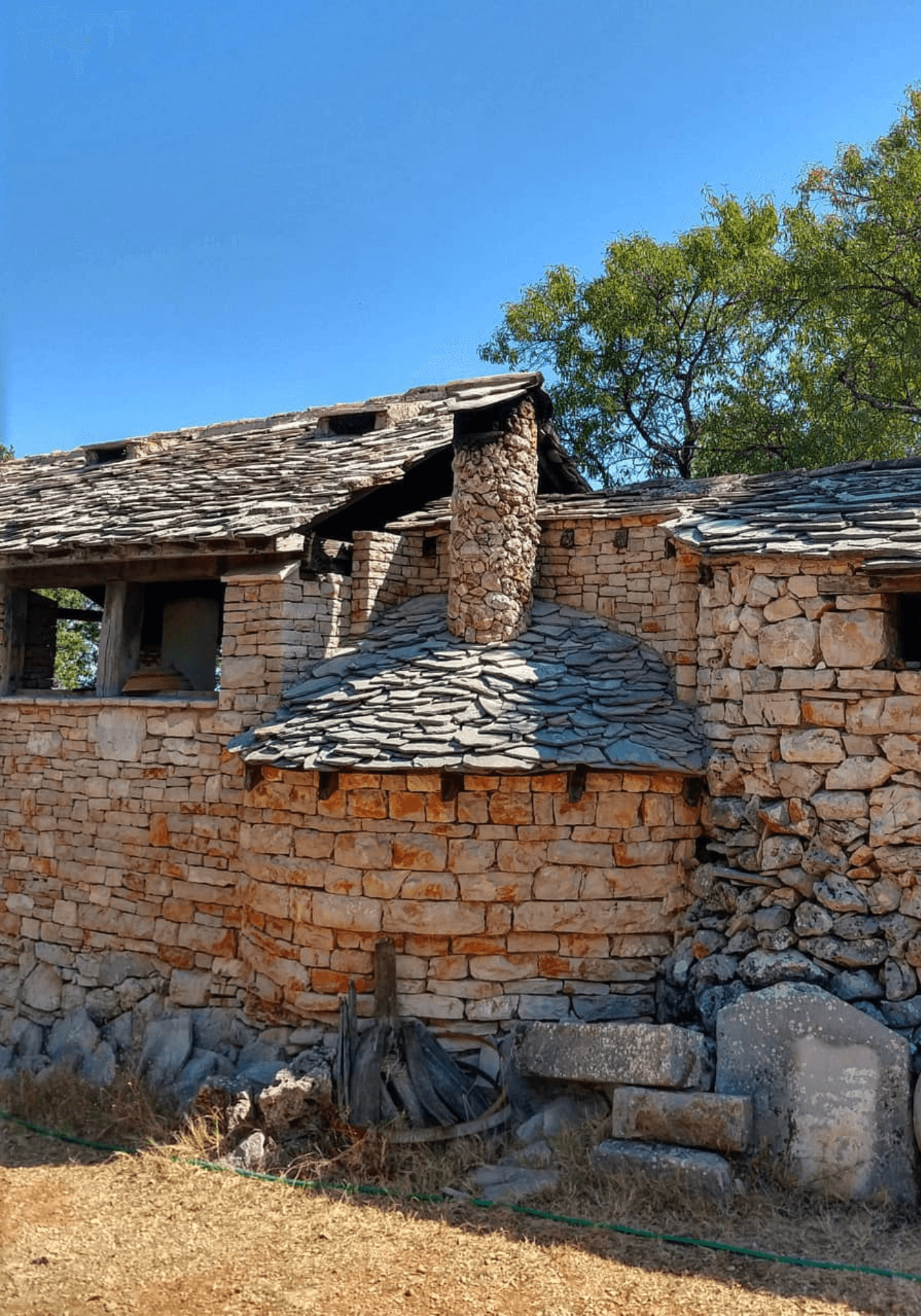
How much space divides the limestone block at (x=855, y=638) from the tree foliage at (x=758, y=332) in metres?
9.66

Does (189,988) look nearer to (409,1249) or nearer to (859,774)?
(409,1249)

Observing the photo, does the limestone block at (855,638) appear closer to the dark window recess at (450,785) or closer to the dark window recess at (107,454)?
the dark window recess at (450,785)

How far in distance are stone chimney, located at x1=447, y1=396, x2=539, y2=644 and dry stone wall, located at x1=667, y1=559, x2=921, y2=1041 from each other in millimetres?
1835

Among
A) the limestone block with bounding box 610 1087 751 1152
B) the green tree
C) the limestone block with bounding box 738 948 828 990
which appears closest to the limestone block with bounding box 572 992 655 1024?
Answer: the limestone block with bounding box 738 948 828 990

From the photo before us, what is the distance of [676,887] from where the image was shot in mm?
7113

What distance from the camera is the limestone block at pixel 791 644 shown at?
6.80m

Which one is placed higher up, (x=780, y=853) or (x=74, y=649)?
(x=74, y=649)

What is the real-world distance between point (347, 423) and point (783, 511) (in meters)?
5.52

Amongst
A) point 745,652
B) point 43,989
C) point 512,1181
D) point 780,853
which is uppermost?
point 745,652

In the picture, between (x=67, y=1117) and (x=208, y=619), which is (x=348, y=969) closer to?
(x=67, y=1117)

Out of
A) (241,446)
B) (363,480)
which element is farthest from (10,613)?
(363,480)

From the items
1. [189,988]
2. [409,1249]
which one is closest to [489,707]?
[409,1249]

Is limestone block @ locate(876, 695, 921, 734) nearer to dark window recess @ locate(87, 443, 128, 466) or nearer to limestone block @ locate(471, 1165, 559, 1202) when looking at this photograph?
limestone block @ locate(471, 1165, 559, 1202)

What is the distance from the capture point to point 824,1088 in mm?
5965
